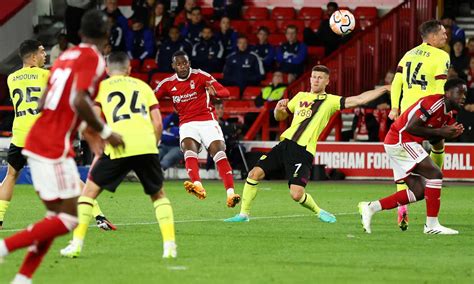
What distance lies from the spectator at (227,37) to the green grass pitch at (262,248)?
31.9 feet

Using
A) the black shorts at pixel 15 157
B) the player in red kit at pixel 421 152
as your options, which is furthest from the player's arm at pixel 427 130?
the black shorts at pixel 15 157

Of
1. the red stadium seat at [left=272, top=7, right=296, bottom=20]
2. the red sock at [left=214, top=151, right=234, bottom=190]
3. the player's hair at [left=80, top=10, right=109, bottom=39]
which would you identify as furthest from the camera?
the red stadium seat at [left=272, top=7, right=296, bottom=20]

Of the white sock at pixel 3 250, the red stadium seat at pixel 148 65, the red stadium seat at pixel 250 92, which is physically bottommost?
the red stadium seat at pixel 250 92

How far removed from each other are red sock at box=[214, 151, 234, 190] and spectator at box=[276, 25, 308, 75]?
32.0 feet

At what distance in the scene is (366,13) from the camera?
2859cm

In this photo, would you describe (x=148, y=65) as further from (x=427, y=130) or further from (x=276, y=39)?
(x=427, y=130)

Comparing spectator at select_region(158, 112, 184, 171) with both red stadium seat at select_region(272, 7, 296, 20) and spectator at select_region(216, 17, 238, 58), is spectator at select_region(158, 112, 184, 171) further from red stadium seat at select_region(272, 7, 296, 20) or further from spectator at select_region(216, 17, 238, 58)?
red stadium seat at select_region(272, 7, 296, 20)

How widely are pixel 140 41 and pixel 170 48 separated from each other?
128cm

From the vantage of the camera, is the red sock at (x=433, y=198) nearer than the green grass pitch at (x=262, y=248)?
No

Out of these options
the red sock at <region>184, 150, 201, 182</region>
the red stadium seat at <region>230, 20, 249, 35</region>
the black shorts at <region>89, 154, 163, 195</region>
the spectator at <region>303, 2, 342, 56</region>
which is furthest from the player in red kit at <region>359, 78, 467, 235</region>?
the red stadium seat at <region>230, 20, 249, 35</region>

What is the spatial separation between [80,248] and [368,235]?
3751 mm

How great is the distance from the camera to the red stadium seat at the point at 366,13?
2847 centimetres

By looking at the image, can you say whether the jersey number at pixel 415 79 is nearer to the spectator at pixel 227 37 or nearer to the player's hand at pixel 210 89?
the player's hand at pixel 210 89

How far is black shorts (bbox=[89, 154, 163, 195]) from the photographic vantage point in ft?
36.2
